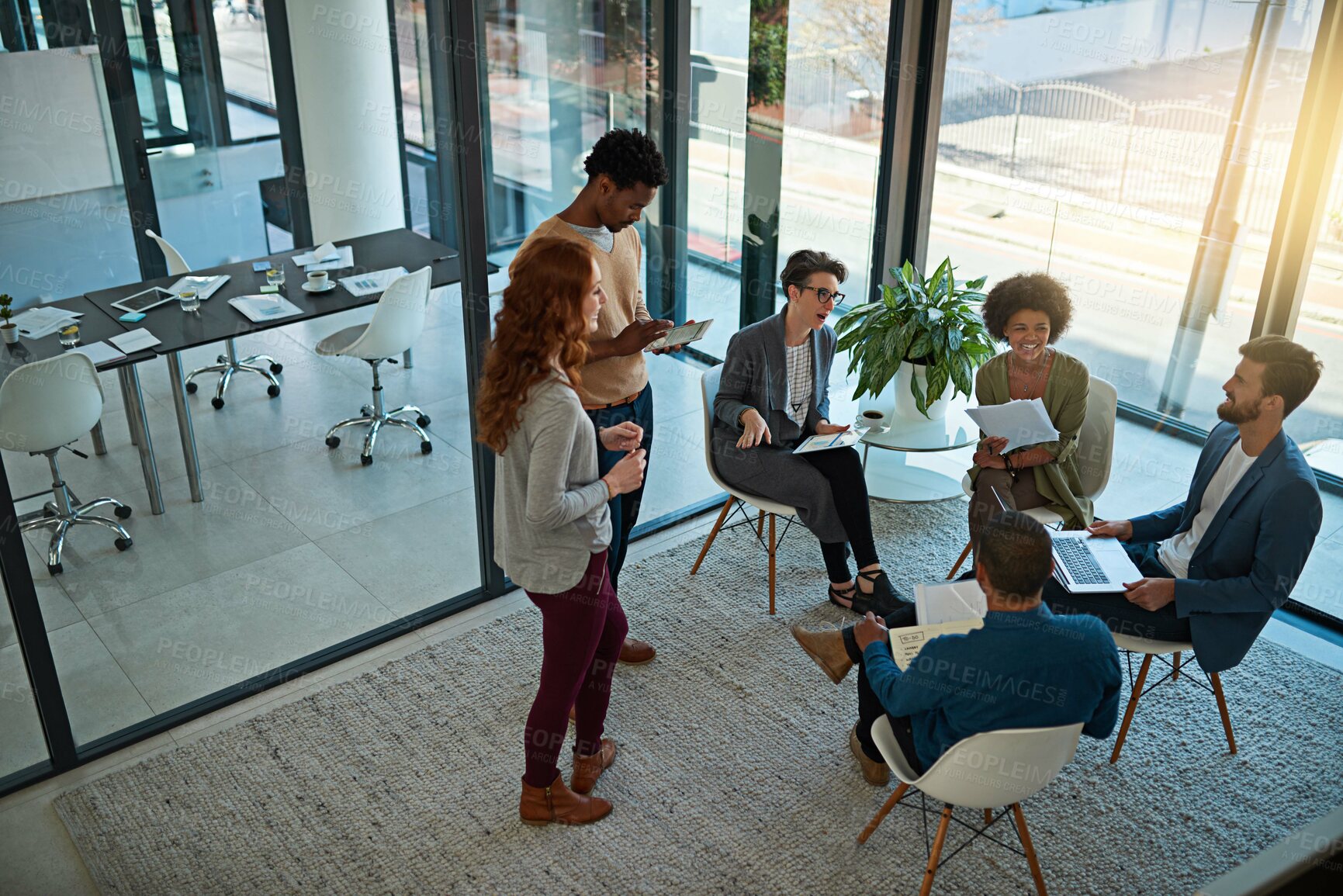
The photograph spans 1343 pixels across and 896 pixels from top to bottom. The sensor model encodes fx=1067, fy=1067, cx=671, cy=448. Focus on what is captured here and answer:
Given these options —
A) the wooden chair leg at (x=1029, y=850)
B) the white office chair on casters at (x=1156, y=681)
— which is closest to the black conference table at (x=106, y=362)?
the wooden chair leg at (x=1029, y=850)

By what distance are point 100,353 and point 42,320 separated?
1.13ft

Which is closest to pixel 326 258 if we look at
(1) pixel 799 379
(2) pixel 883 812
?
(1) pixel 799 379

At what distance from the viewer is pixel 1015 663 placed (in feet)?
7.55

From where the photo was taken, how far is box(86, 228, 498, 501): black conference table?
3959 millimetres

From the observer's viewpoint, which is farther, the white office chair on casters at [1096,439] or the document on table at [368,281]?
the document on table at [368,281]

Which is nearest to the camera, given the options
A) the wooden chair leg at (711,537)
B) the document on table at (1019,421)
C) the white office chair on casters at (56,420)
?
the white office chair on casters at (56,420)

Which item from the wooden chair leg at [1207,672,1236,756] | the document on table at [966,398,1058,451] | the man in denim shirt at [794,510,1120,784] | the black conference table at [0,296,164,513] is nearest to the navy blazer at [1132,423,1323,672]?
the wooden chair leg at [1207,672,1236,756]

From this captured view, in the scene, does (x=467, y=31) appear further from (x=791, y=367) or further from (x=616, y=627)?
(x=616, y=627)

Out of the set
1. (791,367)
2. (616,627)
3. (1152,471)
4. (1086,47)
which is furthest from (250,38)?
(1152,471)

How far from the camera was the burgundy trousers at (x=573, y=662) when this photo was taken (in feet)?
8.88

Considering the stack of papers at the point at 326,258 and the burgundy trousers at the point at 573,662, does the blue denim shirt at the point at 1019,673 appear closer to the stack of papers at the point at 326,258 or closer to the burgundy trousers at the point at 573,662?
the burgundy trousers at the point at 573,662

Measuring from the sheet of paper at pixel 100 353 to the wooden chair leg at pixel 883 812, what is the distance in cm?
296

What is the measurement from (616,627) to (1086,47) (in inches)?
131

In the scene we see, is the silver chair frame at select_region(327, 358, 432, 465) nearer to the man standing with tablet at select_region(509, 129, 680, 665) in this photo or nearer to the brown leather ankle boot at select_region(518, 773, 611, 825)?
the man standing with tablet at select_region(509, 129, 680, 665)
